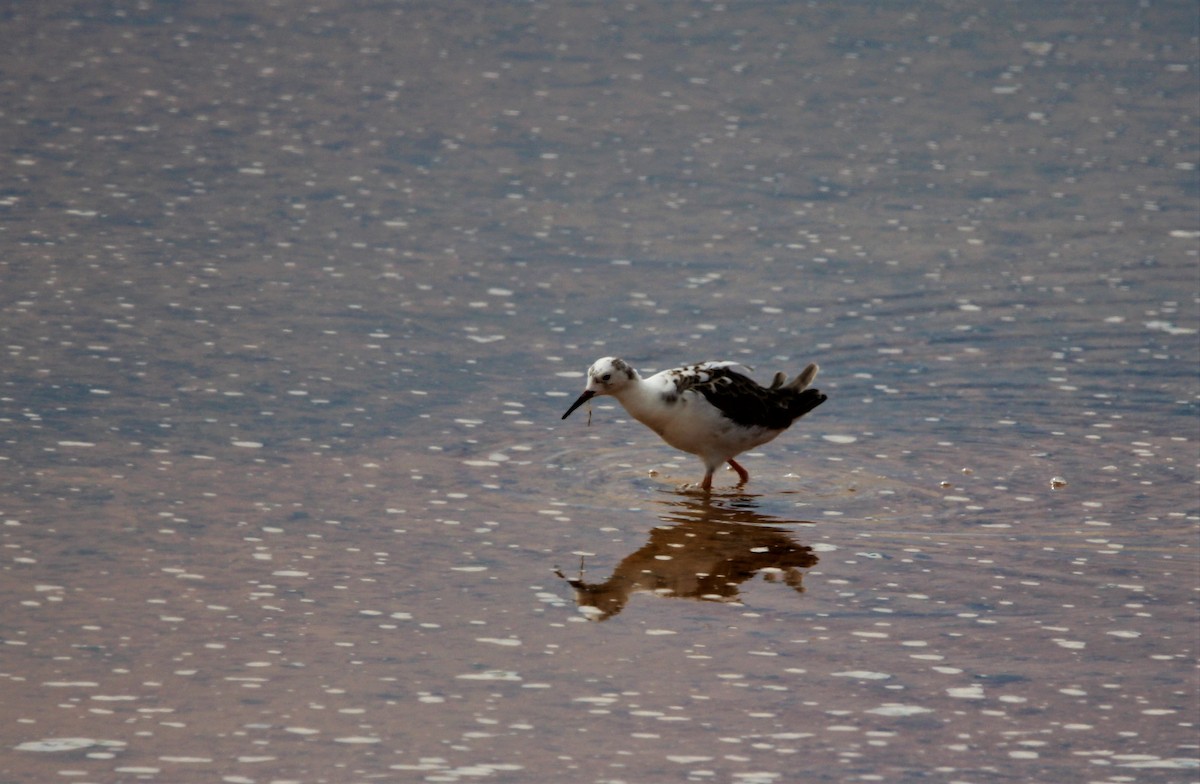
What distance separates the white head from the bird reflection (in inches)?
29.1

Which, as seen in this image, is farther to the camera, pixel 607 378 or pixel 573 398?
pixel 573 398

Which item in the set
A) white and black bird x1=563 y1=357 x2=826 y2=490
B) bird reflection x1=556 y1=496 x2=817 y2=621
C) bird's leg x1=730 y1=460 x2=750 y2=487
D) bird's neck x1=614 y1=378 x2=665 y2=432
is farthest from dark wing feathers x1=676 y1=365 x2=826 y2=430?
bird reflection x1=556 y1=496 x2=817 y2=621

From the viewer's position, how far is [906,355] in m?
13.7

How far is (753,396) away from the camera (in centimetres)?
1136

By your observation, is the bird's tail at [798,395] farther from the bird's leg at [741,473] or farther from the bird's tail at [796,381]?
the bird's leg at [741,473]

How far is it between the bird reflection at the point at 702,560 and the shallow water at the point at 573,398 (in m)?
0.03

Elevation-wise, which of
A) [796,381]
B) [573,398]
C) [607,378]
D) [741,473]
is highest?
[573,398]

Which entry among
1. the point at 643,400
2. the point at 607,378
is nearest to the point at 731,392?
the point at 643,400

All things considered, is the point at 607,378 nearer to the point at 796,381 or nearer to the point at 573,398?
the point at 796,381

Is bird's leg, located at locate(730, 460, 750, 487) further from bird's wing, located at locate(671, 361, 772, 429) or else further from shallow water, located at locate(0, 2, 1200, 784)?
bird's wing, located at locate(671, 361, 772, 429)

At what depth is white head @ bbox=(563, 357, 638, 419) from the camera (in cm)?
1105

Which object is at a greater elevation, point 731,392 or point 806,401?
point 806,401

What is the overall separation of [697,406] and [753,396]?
0.40m

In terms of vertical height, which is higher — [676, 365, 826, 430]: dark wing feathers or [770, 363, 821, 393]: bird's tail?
[770, 363, 821, 393]: bird's tail
